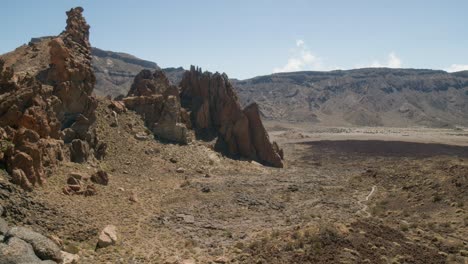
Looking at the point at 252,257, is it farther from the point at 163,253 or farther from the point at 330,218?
the point at 330,218

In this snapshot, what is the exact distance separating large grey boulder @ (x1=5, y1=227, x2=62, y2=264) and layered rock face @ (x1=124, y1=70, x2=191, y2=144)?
90.8 ft

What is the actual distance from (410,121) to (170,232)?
195446 mm

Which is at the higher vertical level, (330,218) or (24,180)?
(24,180)

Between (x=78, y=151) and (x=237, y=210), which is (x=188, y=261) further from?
(x=78, y=151)

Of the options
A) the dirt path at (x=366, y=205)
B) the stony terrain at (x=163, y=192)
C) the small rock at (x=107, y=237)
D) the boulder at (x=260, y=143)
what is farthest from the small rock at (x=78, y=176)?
the boulder at (x=260, y=143)

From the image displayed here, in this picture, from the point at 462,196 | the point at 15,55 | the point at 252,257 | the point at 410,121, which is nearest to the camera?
the point at 252,257

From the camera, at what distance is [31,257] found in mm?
14953

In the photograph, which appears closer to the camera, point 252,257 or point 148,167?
point 252,257

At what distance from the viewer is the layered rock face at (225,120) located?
50375 millimetres

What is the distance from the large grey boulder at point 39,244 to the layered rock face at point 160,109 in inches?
1090

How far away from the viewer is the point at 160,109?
46031mm

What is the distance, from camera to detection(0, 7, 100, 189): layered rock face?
74.2 ft

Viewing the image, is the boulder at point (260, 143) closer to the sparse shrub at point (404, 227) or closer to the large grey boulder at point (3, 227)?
the sparse shrub at point (404, 227)

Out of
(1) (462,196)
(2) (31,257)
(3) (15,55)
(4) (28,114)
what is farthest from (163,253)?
(3) (15,55)
